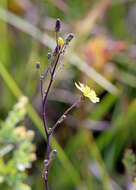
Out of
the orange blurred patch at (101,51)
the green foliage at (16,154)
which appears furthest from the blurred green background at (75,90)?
the green foliage at (16,154)

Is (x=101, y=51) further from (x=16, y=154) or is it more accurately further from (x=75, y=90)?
(x=16, y=154)

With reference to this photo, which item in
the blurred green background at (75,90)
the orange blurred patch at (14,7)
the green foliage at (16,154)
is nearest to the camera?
the green foliage at (16,154)

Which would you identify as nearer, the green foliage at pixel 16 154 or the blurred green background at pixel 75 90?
→ the green foliage at pixel 16 154

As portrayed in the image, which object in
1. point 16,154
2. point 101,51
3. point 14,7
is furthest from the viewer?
point 14,7

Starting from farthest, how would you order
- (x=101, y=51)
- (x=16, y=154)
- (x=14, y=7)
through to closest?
(x=14, y=7)
(x=101, y=51)
(x=16, y=154)

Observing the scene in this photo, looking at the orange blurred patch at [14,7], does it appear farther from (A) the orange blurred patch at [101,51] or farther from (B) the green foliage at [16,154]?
(B) the green foliage at [16,154]

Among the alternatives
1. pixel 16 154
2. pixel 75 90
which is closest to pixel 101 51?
pixel 75 90

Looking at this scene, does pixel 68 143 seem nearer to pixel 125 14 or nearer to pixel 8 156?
pixel 8 156

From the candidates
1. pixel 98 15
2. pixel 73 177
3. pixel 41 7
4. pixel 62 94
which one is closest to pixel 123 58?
pixel 98 15

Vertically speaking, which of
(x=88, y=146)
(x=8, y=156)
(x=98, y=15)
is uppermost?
(x=98, y=15)
